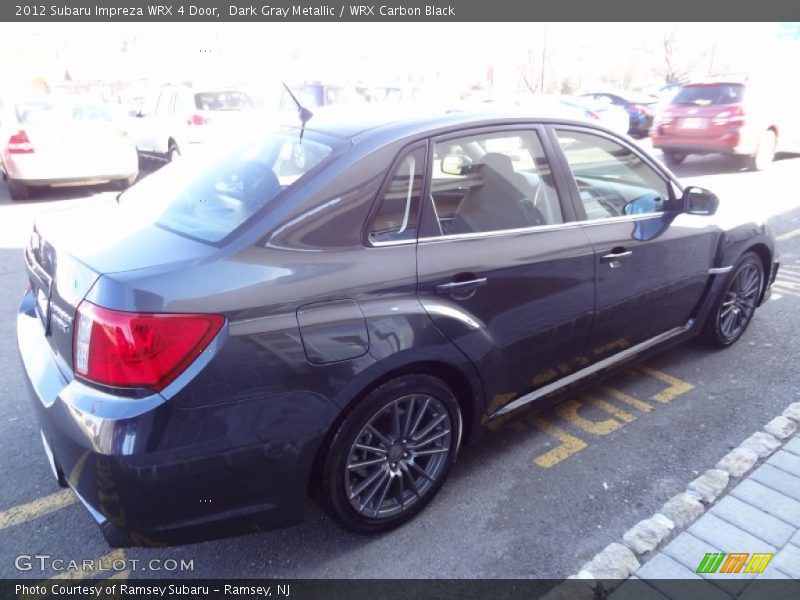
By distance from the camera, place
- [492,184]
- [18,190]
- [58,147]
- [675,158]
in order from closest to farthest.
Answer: [492,184], [58,147], [18,190], [675,158]

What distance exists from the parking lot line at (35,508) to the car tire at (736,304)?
12.1ft

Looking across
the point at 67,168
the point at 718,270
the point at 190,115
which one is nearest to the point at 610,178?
the point at 718,270

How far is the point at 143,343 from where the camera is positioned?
1.93 m

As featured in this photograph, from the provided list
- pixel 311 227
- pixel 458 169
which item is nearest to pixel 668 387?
pixel 458 169

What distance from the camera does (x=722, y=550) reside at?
2383 millimetres

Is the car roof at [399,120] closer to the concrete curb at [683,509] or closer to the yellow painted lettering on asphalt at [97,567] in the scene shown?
the concrete curb at [683,509]

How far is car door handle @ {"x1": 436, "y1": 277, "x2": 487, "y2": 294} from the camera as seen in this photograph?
2.47 meters

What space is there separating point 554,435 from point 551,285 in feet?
2.95

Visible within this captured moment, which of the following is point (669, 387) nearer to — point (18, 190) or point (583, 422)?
point (583, 422)

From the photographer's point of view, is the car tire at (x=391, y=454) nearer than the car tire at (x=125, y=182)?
Yes

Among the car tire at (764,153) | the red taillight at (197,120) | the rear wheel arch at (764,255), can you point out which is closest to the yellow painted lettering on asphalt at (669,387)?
the rear wheel arch at (764,255)

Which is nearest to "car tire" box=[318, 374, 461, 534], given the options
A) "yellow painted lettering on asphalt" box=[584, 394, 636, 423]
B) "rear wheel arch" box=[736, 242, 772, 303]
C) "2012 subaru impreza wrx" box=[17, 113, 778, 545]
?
"2012 subaru impreza wrx" box=[17, 113, 778, 545]

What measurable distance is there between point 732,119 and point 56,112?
11389mm

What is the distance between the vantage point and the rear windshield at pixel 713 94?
37.4 ft
